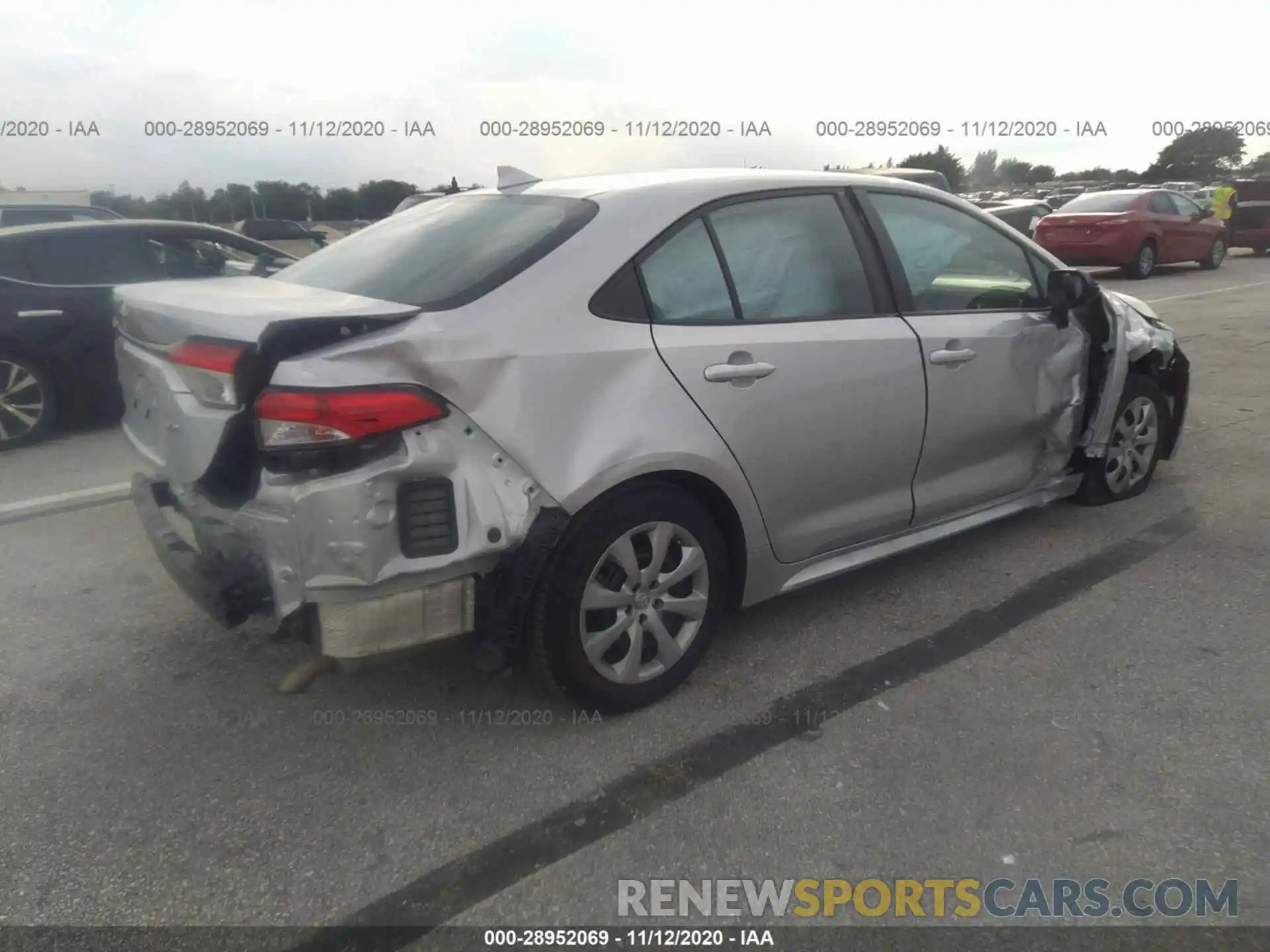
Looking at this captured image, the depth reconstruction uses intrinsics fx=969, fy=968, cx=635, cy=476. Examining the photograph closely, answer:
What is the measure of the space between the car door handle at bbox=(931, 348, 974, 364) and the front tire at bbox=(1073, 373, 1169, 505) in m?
1.13

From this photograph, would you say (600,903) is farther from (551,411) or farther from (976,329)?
(976,329)

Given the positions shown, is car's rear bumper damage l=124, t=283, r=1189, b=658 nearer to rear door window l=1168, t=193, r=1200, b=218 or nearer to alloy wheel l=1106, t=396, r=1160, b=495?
alloy wheel l=1106, t=396, r=1160, b=495

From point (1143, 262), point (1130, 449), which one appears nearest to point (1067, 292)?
point (1130, 449)

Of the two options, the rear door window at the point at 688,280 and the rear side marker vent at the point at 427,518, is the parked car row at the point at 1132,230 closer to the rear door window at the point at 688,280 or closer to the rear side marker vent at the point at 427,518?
the rear door window at the point at 688,280

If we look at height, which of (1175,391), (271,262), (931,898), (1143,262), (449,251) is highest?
(449,251)

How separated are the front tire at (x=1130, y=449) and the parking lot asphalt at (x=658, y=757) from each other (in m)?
0.55

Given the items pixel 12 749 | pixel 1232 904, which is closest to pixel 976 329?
pixel 1232 904

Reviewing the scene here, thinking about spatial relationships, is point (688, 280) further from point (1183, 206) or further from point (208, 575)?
point (1183, 206)

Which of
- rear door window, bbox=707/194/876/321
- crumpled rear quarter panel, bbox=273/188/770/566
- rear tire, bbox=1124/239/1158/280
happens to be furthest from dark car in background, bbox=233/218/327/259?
rear tire, bbox=1124/239/1158/280

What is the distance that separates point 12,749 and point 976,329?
3473 mm

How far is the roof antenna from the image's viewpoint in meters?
3.46

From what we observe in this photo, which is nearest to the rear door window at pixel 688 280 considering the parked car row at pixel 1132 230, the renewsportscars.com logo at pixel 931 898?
the renewsportscars.com logo at pixel 931 898

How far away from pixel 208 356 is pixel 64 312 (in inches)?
177

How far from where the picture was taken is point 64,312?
6.15m
